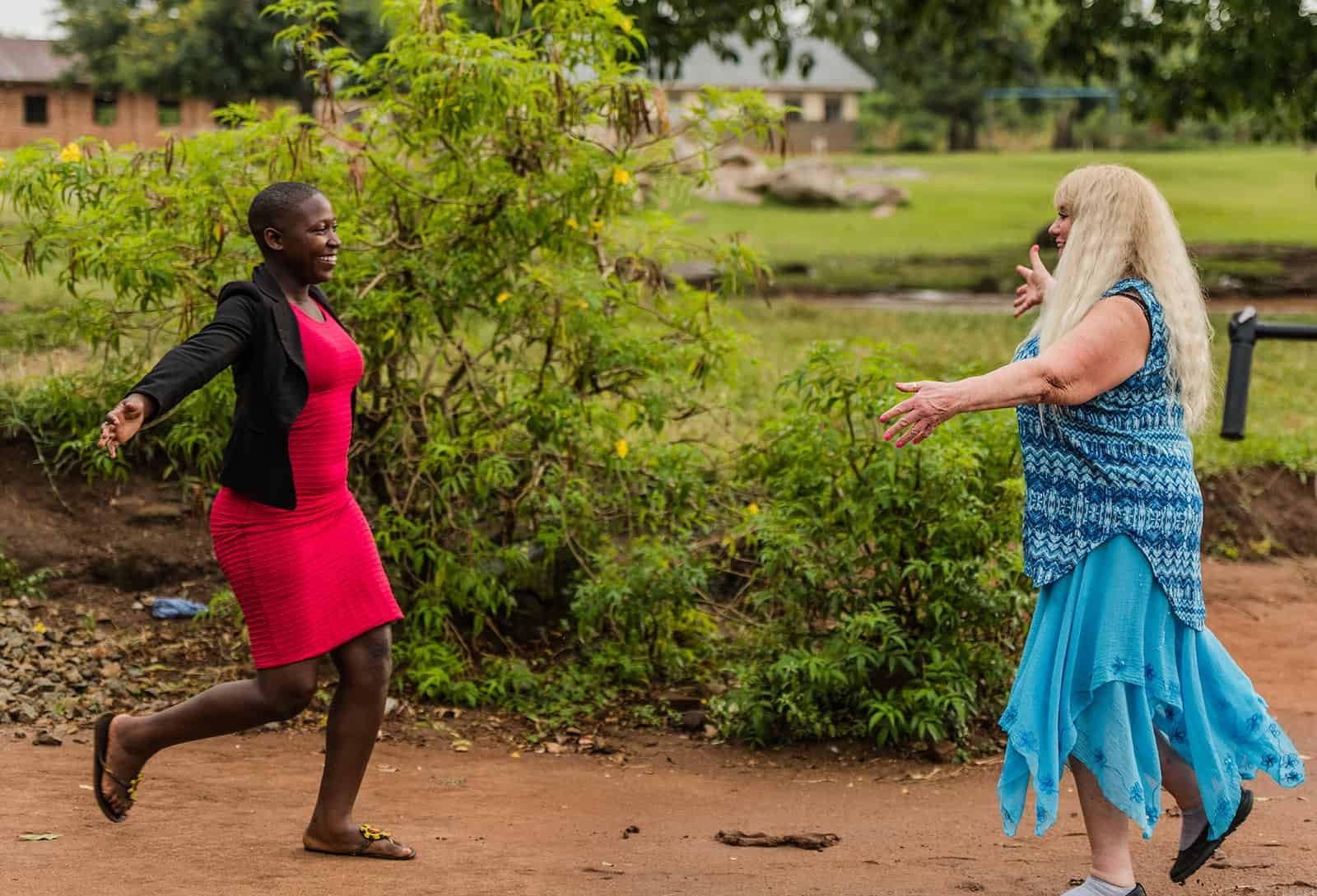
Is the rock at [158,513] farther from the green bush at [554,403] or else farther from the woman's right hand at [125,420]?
the woman's right hand at [125,420]

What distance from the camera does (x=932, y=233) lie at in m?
25.8

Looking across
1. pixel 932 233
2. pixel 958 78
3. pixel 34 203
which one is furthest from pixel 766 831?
pixel 958 78

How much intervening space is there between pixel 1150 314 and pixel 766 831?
79.7 inches

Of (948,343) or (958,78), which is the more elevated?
(958,78)

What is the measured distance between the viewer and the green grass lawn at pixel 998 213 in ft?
78.4

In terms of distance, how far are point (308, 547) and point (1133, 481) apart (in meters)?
2.13

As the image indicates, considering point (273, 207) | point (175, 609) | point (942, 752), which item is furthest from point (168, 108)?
point (273, 207)

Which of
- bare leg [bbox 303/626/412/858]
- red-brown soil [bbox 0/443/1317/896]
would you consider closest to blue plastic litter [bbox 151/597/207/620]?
red-brown soil [bbox 0/443/1317/896]

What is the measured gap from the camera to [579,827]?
16.1 feet

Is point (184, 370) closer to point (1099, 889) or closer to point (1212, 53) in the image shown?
point (1099, 889)

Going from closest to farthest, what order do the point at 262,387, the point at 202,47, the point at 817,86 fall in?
the point at 262,387 → the point at 202,47 → the point at 817,86

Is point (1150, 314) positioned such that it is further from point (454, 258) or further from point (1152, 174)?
point (1152, 174)

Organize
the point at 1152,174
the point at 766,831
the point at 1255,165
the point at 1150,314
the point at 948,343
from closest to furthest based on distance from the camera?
the point at 1150,314 → the point at 766,831 → the point at 948,343 → the point at 1152,174 → the point at 1255,165

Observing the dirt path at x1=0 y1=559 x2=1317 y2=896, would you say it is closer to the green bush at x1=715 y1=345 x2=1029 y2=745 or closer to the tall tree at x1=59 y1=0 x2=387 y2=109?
the green bush at x1=715 y1=345 x2=1029 y2=745
